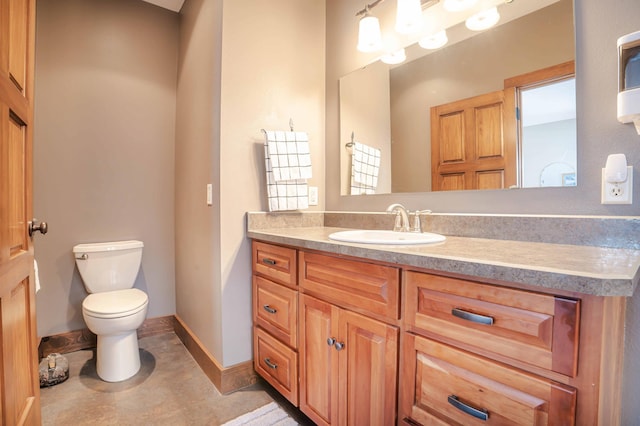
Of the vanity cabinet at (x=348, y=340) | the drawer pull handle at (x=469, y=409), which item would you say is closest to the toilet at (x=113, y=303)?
the vanity cabinet at (x=348, y=340)

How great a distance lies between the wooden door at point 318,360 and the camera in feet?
3.81

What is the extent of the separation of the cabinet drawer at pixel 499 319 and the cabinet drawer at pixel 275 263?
616mm

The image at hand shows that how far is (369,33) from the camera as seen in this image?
1.65 metres

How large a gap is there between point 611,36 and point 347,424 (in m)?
1.61

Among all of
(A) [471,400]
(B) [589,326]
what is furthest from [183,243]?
(B) [589,326]

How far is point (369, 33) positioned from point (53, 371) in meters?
2.61

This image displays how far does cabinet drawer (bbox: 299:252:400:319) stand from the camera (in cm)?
95

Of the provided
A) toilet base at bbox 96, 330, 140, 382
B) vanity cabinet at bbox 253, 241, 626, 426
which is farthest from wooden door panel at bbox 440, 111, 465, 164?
toilet base at bbox 96, 330, 140, 382

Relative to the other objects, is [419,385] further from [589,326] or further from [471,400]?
[589,326]

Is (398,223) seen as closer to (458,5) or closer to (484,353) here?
(484,353)

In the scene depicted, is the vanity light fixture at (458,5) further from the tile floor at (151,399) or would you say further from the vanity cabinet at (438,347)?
the tile floor at (151,399)

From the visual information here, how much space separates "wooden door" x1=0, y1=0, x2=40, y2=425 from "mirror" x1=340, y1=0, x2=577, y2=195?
1.47m

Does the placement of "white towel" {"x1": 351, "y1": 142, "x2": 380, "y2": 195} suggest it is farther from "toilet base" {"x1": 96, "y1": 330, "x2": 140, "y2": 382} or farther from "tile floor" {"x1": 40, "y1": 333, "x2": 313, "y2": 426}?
"toilet base" {"x1": 96, "y1": 330, "x2": 140, "y2": 382}

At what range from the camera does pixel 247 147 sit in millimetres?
1718
